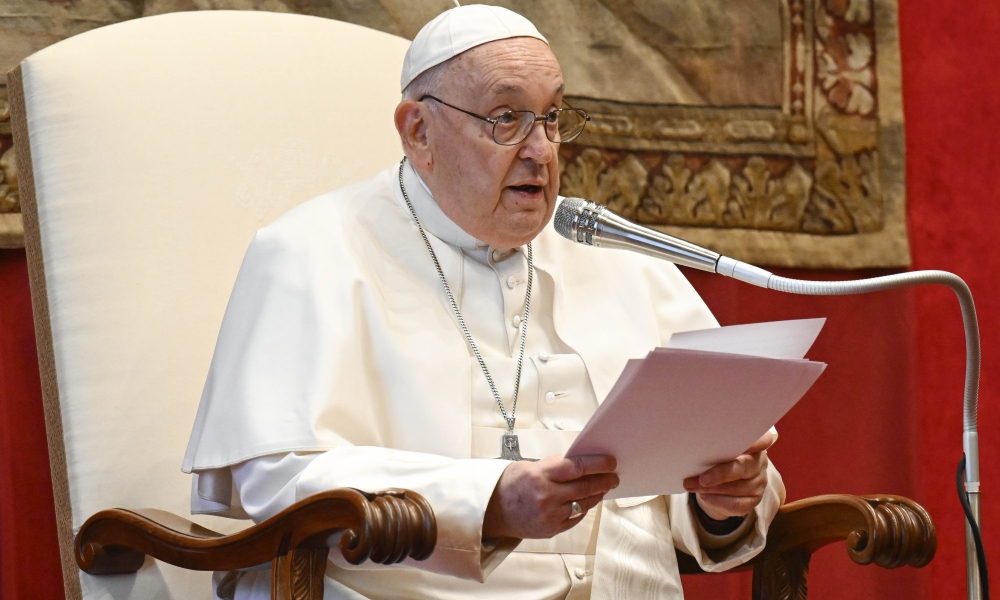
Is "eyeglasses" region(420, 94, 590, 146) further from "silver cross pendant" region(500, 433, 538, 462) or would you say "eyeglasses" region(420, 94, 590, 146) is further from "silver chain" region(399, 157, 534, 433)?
"silver cross pendant" region(500, 433, 538, 462)

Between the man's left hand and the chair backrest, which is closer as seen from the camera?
the man's left hand

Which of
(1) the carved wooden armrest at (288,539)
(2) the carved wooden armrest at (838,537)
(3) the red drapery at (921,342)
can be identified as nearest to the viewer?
(1) the carved wooden armrest at (288,539)

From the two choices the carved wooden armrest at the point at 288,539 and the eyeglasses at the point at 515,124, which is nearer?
the carved wooden armrest at the point at 288,539

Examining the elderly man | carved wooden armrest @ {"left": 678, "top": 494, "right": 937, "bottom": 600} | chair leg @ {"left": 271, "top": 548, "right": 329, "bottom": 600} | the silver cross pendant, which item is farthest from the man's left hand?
chair leg @ {"left": 271, "top": 548, "right": 329, "bottom": 600}

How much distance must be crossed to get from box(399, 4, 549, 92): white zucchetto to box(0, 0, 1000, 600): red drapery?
1443 millimetres

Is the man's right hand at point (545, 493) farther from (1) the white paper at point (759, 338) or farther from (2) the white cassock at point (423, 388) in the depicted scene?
(1) the white paper at point (759, 338)

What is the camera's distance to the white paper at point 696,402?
5.08ft

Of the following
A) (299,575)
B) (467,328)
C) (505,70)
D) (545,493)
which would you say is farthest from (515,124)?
(299,575)

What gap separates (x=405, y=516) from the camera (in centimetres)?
152

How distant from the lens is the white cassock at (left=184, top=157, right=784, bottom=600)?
1881mm

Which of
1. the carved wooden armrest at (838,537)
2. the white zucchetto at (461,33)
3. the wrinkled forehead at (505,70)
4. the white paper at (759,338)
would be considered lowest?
the carved wooden armrest at (838,537)

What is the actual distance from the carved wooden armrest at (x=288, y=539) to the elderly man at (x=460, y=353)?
0.35 feet

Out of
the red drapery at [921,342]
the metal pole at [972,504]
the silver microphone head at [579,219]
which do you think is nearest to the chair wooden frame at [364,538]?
the metal pole at [972,504]

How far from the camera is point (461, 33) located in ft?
7.56
